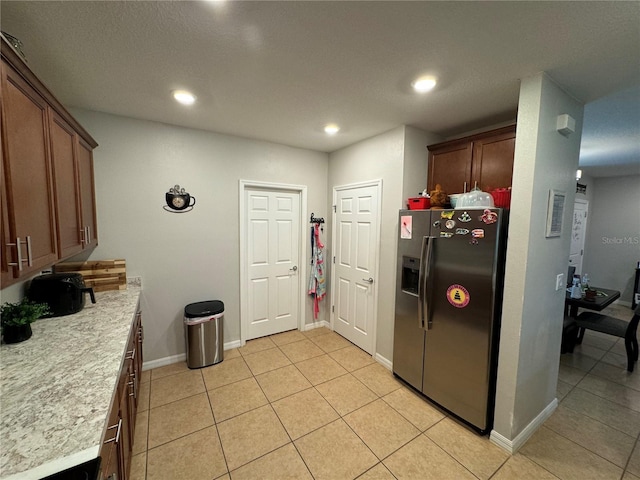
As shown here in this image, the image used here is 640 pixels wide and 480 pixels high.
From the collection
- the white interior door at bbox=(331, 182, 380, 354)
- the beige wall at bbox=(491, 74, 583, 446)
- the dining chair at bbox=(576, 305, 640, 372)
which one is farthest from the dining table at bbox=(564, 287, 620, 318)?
the white interior door at bbox=(331, 182, 380, 354)

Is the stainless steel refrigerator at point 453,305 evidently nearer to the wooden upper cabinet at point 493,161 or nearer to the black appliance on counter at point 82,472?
the wooden upper cabinet at point 493,161

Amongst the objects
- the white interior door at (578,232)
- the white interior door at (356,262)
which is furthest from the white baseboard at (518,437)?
the white interior door at (578,232)

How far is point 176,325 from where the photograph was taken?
2904 millimetres

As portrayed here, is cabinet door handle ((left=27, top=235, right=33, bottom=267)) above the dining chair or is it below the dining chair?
above

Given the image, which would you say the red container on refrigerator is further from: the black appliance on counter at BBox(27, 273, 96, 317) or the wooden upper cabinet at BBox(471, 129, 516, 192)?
the black appliance on counter at BBox(27, 273, 96, 317)

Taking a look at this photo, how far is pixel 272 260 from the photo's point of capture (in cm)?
352

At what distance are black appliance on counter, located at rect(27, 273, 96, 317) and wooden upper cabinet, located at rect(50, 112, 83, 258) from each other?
0.23 meters

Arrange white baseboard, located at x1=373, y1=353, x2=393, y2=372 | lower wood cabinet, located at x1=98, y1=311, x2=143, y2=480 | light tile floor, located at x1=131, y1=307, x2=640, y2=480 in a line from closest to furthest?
lower wood cabinet, located at x1=98, y1=311, x2=143, y2=480 < light tile floor, located at x1=131, y1=307, x2=640, y2=480 < white baseboard, located at x1=373, y1=353, x2=393, y2=372

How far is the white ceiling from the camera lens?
3.96 feet

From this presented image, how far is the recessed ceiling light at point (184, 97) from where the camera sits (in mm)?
2010

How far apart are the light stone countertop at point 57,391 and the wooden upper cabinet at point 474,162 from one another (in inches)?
114

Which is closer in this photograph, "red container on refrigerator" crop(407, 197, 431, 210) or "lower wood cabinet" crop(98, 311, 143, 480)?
"lower wood cabinet" crop(98, 311, 143, 480)

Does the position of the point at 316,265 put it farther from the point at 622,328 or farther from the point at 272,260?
the point at 622,328

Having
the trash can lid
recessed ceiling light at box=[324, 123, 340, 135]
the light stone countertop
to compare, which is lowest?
the trash can lid
